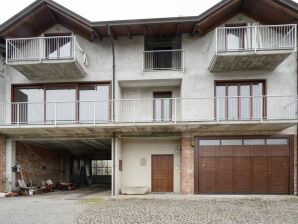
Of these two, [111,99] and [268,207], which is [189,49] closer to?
[111,99]

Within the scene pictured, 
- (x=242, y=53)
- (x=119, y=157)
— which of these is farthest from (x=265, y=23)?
(x=119, y=157)

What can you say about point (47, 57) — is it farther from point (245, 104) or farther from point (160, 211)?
point (245, 104)

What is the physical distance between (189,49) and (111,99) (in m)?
4.54

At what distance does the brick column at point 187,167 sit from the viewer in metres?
14.4

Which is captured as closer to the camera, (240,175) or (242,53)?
(242,53)

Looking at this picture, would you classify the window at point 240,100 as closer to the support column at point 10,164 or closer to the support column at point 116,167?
the support column at point 116,167

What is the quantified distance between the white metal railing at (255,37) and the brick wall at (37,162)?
11.6 meters

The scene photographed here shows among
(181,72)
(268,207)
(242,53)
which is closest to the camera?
(268,207)

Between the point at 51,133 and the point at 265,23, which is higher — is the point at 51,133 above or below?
below

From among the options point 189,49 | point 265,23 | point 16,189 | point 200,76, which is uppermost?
point 265,23

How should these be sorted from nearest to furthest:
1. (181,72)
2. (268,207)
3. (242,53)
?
(268,207), (242,53), (181,72)

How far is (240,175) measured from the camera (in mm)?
14414

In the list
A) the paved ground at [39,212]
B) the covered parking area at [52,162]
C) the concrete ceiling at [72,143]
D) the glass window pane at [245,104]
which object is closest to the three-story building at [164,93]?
the glass window pane at [245,104]

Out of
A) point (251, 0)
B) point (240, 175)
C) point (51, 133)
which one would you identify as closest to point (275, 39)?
point (251, 0)
